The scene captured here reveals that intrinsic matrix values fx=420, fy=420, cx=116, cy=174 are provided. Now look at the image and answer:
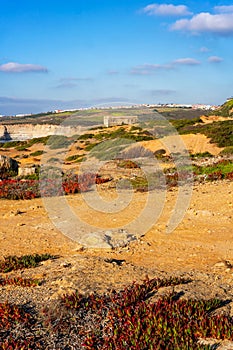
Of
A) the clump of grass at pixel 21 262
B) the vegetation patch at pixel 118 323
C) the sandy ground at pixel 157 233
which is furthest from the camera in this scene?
the sandy ground at pixel 157 233

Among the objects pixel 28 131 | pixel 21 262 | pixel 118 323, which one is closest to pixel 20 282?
pixel 21 262

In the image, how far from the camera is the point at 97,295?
6102 mm

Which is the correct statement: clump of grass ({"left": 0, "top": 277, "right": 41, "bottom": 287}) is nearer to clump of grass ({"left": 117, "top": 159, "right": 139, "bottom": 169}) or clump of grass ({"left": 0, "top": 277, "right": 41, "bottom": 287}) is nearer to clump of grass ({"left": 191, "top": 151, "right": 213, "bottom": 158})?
clump of grass ({"left": 117, "top": 159, "right": 139, "bottom": 169})

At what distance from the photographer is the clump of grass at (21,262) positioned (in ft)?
26.2

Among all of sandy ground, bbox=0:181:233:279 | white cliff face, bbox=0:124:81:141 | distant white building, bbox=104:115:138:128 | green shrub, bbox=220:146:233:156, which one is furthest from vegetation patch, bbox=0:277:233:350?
white cliff face, bbox=0:124:81:141

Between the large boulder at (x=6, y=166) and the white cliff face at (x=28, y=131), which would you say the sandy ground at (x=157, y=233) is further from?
the white cliff face at (x=28, y=131)

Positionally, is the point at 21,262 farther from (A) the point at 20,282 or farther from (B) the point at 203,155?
(B) the point at 203,155

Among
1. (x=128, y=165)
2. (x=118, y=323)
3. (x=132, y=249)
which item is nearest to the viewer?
(x=118, y=323)

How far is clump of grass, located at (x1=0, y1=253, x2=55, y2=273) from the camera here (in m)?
7.97

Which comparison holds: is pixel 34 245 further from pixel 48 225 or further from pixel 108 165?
pixel 108 165

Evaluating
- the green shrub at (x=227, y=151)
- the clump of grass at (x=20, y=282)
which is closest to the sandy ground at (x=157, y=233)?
the clump of grass at (x=20, y=282)

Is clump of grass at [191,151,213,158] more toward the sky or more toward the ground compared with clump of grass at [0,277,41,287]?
more toward the sky

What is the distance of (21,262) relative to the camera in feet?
26.7

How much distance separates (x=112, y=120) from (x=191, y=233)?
6379 cm
